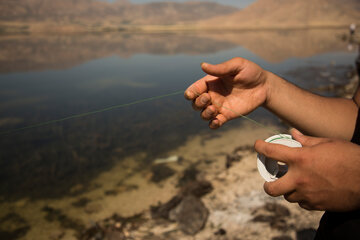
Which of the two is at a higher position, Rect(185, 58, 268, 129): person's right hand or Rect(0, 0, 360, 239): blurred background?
Rect(185, 58, 268, 129): person's right hand

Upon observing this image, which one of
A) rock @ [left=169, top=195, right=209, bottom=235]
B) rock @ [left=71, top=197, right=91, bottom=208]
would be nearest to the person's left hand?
rock @ [left=169, top=195, right=209, bottom=235]

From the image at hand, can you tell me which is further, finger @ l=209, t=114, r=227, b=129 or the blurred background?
the blurred background

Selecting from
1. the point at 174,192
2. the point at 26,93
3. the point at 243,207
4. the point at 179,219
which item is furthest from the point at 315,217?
the point at 26,93

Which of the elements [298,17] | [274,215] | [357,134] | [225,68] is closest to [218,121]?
[225,68]

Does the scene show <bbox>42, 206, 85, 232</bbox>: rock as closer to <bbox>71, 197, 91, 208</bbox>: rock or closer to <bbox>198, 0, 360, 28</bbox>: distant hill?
<bbox>71, 197, 91, 208</bbox>: rock

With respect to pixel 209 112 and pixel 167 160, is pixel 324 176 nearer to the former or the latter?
pixel 209 112
